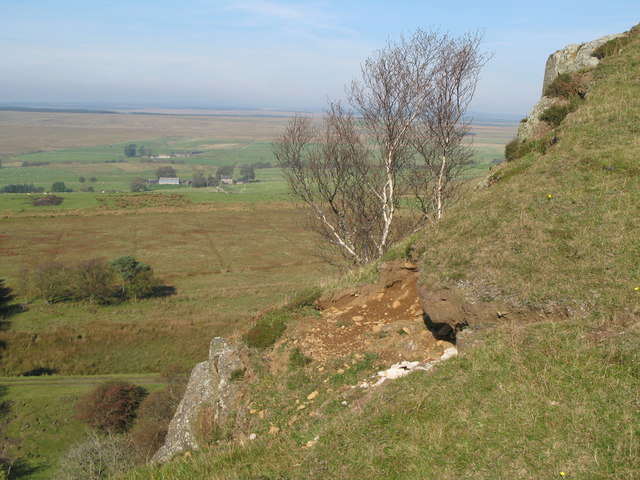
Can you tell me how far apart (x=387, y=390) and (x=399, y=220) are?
75.3 ft

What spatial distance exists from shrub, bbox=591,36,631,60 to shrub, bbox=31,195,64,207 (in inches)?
4180

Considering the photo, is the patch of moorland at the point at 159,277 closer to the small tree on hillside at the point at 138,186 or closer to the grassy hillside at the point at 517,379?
the grassy hillside at the point at 517,379

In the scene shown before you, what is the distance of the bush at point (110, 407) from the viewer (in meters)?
28.8

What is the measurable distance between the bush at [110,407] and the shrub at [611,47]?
105 feet

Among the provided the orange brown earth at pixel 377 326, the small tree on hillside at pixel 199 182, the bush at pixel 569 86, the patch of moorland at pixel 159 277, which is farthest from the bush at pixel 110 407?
the small tree on hillside at pixel 199 182

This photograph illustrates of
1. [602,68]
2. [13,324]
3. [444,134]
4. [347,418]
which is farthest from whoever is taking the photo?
[13,324]

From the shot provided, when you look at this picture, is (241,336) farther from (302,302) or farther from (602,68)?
(602,68)

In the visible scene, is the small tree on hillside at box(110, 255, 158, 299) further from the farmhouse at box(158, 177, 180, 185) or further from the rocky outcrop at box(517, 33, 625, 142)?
the farmhouse at box(158, 177, 180, 185)

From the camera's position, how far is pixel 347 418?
8523mm

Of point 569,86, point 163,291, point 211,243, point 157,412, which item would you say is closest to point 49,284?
point 163,291

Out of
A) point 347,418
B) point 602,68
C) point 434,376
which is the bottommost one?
point 347,418

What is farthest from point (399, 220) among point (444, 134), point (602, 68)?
point (602, 68)

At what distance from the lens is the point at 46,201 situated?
10356cm

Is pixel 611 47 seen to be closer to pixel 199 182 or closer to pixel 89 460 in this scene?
pixel 89 460
